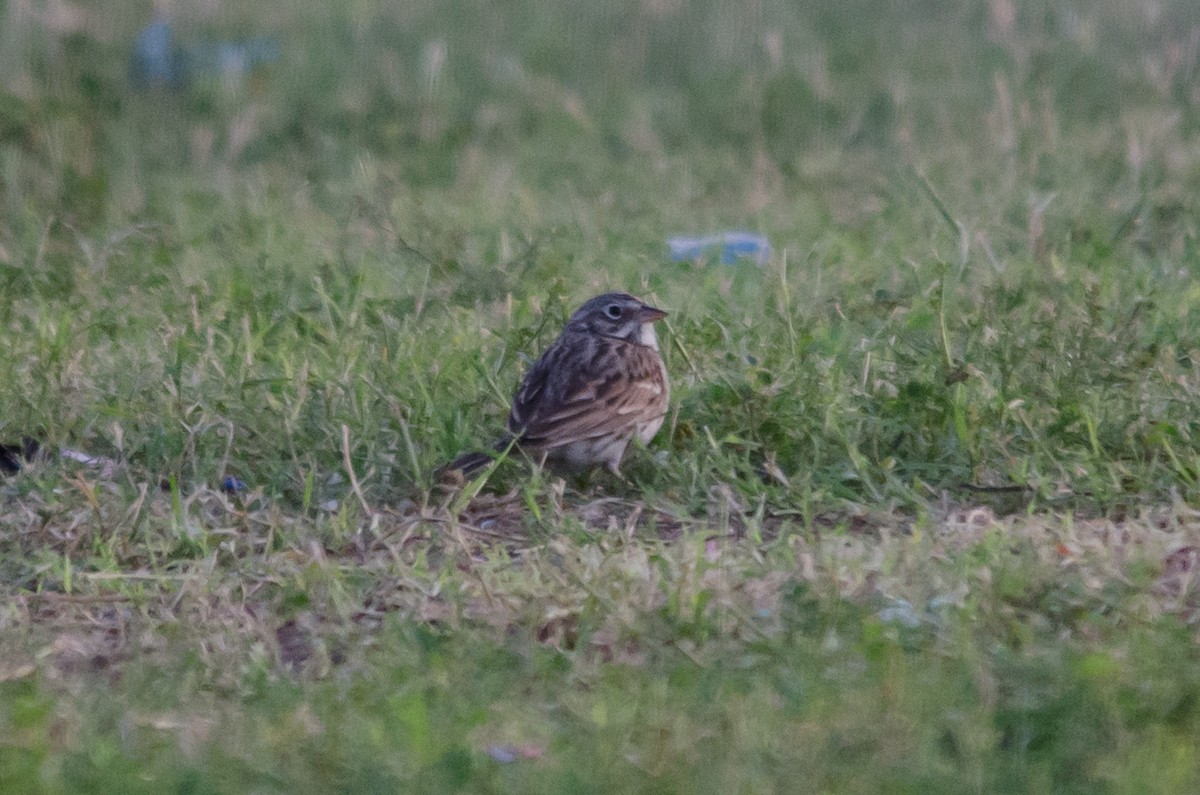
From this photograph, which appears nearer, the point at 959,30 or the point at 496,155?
the point at 496,155

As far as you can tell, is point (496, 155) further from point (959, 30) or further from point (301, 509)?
point (301, 509)

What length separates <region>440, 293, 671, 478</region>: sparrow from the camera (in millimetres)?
6203

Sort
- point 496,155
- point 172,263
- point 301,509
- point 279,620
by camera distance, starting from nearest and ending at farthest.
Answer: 1. point 279,620
2. point 301,509
3. point 172,263
4. point 496,155

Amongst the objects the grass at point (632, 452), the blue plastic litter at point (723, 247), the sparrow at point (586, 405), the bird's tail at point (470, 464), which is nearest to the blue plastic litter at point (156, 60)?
the grass at point (632, 452)

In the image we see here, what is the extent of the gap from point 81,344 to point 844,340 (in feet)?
9.10

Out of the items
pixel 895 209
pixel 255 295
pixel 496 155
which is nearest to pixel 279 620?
pixel 255 295

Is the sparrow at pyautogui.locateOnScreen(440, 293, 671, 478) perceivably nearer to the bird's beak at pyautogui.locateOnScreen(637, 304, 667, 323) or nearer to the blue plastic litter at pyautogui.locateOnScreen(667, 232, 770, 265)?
the bird's beak at pyautogui.locateOnScreen(637, 304, 667, 323)

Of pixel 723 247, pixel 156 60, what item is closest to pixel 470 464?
pixel 723 247

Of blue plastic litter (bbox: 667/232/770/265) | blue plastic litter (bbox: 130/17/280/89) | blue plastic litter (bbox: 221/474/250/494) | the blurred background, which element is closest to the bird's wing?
blue plastic litter (bbox: 221/474/250/494)

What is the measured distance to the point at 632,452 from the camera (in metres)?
6.46

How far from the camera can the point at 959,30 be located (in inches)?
506

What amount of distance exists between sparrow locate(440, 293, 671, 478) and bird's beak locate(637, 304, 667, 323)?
0.58 ft

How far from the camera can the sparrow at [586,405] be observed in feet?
20.4

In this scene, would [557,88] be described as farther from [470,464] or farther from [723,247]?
[470,464]
